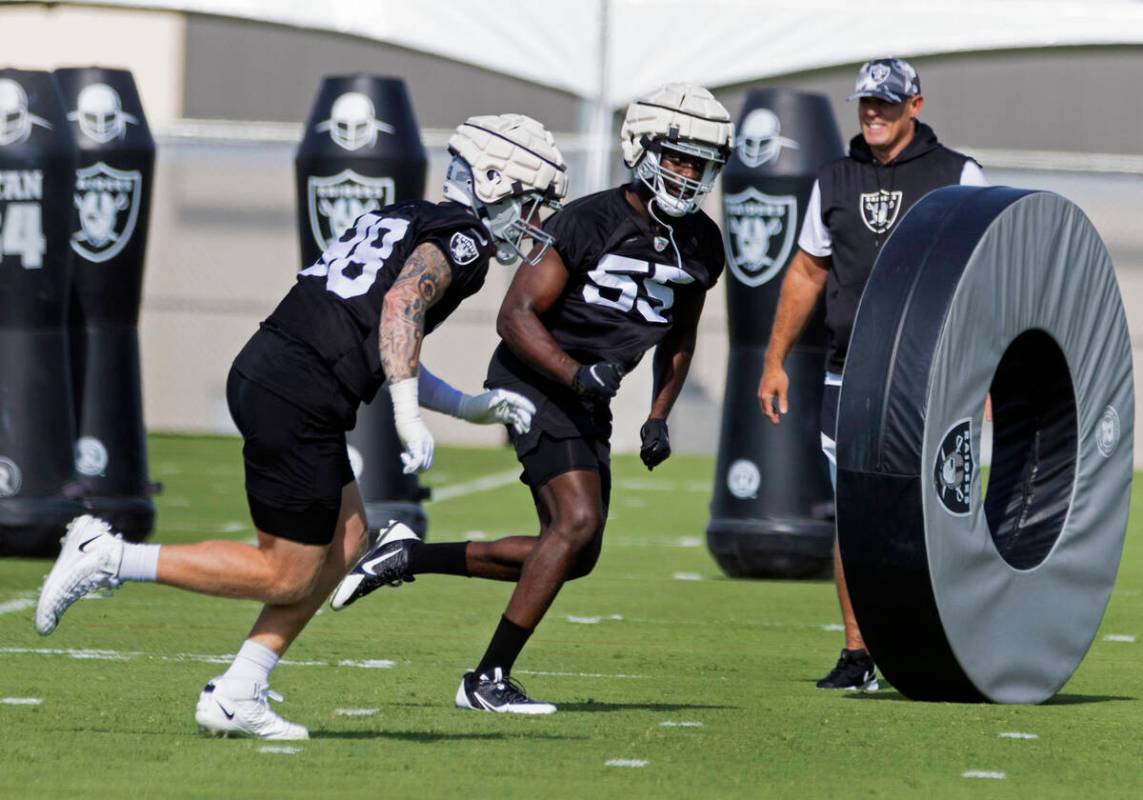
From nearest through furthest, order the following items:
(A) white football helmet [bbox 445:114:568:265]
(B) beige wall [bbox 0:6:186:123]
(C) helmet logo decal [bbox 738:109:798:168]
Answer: (A) white football helmet [bbox 445:114:568:265] < (C) helmet logo decal [bbox 738:109:798:168] < (B) beige wall [bbox 0:6:186:123]

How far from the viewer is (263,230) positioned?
60.7ft

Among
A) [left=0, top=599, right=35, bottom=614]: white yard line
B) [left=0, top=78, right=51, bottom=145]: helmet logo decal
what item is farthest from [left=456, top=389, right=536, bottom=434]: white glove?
[left=0, top=78, right=51, bottom=145]: helmet logo decal

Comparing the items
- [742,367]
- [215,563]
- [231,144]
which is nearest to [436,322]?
[215,563]

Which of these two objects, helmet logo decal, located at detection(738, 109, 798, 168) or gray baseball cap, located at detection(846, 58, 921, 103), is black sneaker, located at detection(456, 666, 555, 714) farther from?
helmet logo decal, located at detection(738, 109, 798, 168)

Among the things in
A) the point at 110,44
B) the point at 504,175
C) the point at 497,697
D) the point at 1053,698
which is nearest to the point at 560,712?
the point at 497,697

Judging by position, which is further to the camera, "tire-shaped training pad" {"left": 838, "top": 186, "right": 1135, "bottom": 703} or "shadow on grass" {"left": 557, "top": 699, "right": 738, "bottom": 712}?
"shadow on grass" {"left": 557, "top": 699, "right": 738, "bottom": 712}

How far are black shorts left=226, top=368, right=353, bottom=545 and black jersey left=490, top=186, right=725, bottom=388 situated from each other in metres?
1.01

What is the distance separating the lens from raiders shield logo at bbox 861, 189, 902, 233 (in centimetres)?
669

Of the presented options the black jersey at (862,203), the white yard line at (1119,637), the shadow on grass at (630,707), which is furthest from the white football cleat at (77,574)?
the white yard line at (1119,637)

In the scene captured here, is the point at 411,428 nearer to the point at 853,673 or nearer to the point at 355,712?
the point at 355,712

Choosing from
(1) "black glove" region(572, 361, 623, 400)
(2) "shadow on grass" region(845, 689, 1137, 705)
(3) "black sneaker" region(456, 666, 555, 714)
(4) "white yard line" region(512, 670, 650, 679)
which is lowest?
(4) "white yard line" region(512, 670, 650, 679)

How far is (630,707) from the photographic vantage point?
5.86 metres

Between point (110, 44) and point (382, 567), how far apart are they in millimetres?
17481

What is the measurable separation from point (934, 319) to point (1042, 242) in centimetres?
Result: 64
